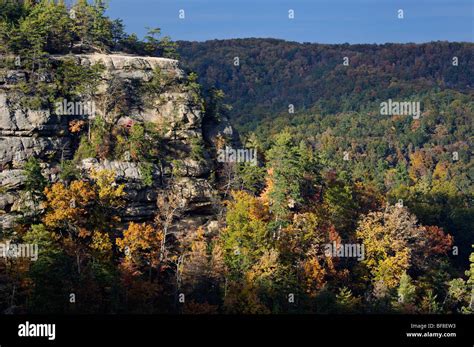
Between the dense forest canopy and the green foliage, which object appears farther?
the green foliage

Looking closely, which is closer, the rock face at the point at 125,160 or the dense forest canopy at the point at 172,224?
the dense forest canopy at the point at 172,224

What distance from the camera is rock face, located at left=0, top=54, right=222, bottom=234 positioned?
202ft

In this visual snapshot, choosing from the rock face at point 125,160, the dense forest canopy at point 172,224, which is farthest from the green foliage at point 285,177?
the rock face at point 125,160

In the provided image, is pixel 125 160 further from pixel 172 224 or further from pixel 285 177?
pixel 285 177

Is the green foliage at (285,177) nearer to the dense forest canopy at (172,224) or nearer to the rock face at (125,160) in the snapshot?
the dense forest canopy at (172,224)

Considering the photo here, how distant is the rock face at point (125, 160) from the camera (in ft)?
202

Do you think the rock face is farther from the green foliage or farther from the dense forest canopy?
the green foliage

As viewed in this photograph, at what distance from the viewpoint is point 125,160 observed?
64.2 meters

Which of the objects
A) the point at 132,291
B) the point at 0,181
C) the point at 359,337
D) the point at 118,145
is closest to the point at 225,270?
the point at 132,291

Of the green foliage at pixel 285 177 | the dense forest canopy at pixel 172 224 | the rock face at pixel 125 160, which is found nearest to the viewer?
the dense forest canopy at pixel 172 224

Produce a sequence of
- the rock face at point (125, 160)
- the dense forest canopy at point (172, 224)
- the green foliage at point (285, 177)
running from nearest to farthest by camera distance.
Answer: the dense forest canopy at point (172, 224) < the rock face at point (125, 160) < the green foliage at point (285, 177)

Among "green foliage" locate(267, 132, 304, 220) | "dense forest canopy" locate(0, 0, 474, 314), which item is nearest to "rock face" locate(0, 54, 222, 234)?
"dense forest canopy" locate(0, 0, 474, 314)

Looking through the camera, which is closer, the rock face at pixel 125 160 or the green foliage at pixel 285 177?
the rock face at pixel 125 160

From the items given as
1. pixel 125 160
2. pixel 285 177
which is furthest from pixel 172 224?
pixel 285 177
